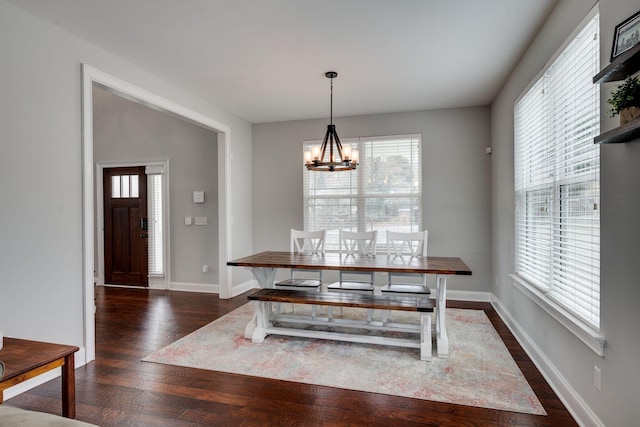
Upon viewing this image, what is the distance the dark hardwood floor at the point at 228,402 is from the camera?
208cm

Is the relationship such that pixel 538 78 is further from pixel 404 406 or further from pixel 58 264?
pixel 58 264

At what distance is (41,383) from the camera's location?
8.45ft

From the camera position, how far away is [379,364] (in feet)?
9.27

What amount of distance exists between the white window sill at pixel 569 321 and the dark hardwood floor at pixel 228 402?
502 mm

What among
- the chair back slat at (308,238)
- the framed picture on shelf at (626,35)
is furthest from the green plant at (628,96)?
the chair back slat at (308,238)

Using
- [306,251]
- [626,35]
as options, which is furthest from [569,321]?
[306,251]

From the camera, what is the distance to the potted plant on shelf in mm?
1453

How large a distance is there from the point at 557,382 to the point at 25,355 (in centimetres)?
314

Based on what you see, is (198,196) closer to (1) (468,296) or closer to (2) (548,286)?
(1) (468,296)

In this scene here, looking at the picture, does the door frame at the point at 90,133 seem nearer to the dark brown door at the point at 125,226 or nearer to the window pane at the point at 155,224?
the window pane at the point at 155,224

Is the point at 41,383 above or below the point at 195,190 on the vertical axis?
below

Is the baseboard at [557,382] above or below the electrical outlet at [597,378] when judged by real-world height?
below

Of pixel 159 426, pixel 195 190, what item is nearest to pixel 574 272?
pixel 159 426

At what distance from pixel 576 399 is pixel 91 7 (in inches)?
159
